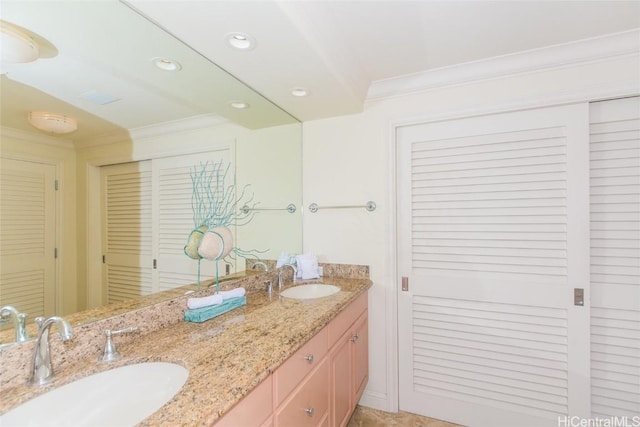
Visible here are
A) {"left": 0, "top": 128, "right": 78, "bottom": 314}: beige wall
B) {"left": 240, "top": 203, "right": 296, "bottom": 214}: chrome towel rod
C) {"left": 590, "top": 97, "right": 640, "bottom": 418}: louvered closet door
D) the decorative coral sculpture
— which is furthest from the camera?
{"left": 240, "top": 203, "right": 296, "bottom": 214}: chrome towel rod

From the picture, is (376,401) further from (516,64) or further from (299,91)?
(516,64)

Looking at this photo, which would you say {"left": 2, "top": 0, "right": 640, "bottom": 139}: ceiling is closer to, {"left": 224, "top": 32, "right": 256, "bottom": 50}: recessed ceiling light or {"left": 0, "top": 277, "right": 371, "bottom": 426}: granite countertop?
{"left": 224, "top": 32, "right": 256, "bottom": 50}: recessed ceiling light

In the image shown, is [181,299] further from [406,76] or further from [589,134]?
[589,134]

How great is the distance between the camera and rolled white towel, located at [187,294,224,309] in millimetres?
1344

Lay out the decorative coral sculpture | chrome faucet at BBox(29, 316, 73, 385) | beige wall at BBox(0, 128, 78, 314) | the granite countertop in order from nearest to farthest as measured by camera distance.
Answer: the granite countertop → chrome faucet at BBox(29, 316, 73, 385) → beige wall at BBox(0, 128, 78, 314) → the decorative coral sculpture

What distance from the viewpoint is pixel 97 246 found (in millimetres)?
1073

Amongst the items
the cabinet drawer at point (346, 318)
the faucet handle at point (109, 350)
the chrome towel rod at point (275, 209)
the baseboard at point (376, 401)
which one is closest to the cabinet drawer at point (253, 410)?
the faucet handle at point (109, 350)

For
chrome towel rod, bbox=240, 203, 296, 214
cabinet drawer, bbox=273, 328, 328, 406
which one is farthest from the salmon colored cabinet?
chrome towel rod, bbox=240, 203, 296, 214

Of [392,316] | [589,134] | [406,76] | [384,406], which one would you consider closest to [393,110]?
[406,76]

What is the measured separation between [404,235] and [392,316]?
1.82ft

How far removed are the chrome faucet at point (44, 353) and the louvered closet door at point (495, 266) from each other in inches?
69.7

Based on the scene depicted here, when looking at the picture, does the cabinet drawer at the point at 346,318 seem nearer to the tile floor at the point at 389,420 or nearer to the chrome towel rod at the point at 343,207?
the chrome towel rod at the point at 343,207

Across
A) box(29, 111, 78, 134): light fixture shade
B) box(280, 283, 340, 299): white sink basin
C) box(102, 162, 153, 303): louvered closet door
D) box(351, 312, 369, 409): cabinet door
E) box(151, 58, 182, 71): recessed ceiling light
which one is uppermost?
box(151, 58, 182, 71): recessed ceiling light

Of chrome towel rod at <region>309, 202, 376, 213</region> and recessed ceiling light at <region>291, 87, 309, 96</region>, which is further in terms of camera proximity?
chrome towel rod at <region>309, 202, 376, 213</region>
